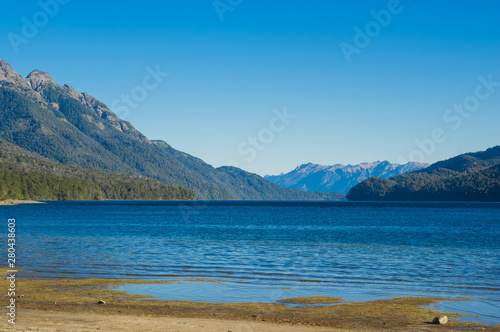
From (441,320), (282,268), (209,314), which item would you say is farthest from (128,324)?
(282,268)

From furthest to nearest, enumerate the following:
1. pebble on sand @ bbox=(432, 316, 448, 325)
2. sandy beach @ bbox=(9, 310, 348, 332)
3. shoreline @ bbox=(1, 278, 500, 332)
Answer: pebble on sand @ bbox=(432, 316, 448, 325) < shoreline @ bbox=(1, 278, 500, 332) < sandy beach @ bbox=(9, 310, 348, 332)

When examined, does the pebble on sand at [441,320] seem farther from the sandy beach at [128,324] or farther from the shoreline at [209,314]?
the sandy beach at [128,324]

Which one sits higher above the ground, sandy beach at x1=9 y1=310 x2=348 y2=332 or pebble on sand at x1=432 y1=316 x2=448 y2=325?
sandy beach at x1=9 y1=310 x2=348 y2=332

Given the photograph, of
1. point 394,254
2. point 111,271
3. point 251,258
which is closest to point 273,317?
point 111,271

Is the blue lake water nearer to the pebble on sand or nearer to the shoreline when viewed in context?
the shoreline

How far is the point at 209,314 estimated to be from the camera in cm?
2308

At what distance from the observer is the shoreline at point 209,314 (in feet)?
67.5

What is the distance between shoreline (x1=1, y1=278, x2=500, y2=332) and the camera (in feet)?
67.5

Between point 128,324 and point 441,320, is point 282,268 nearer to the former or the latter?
point 441,320

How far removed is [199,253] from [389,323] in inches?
1199

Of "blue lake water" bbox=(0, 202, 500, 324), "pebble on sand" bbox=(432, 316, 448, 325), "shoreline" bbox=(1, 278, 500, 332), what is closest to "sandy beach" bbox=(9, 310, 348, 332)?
"shoreline" bbox=(1, 278, 500, 332)

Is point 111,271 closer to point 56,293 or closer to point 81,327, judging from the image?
point 56,293

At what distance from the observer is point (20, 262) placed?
133 ft

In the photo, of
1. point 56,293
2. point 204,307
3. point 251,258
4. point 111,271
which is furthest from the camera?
point 251,258
